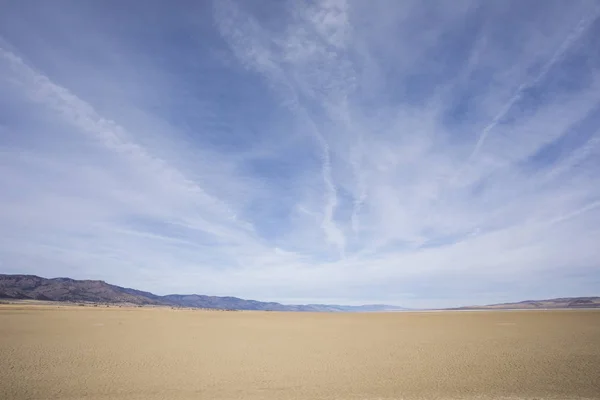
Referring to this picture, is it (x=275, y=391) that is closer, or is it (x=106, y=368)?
(x=275, y=391)

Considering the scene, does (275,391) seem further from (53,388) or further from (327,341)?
(327,341)

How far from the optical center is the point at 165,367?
12297 millimetres

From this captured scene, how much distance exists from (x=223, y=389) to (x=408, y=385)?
5.73 meters

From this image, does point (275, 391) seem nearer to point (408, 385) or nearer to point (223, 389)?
point (223, 389)

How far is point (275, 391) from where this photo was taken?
31.6 ft

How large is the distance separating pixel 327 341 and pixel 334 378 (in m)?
8.54

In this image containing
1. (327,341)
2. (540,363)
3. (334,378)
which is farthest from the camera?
(327,341)

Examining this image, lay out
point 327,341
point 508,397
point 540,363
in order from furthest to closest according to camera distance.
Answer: point 327,341
point 540,363
point 508,397

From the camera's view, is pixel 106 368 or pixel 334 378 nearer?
pixel 334 378

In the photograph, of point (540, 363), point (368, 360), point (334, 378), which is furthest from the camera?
point (368, 360)

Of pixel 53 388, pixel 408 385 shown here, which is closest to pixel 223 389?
pixel 53 388

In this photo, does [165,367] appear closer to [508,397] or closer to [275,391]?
[275,391]

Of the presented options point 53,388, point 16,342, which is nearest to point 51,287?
point 16,342

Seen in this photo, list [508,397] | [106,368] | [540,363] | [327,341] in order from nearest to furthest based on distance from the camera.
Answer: [508,397]
[106,368]
[540,363]
[327,341]
